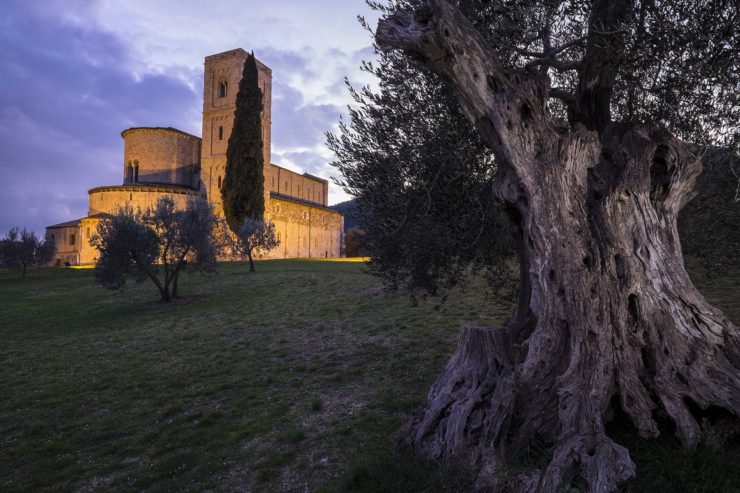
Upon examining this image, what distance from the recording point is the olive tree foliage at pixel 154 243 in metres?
23.6

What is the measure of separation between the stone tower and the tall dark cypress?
10304 millimetres

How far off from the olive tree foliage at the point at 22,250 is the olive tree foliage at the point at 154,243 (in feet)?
77.5

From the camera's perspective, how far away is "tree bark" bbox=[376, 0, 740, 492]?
494cm

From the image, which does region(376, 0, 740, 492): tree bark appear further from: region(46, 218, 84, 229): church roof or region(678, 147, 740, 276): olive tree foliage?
region(46, 218, 84, 229): church roof

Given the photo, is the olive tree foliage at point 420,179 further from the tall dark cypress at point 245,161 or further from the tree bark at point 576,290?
the tall dark cypress at point 245,161

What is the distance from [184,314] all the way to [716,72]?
22174mm

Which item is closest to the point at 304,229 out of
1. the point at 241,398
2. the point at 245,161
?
the point at 245,161

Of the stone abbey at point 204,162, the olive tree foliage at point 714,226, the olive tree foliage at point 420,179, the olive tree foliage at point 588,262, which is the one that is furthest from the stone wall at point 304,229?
the olive tree foliage at point 588,262

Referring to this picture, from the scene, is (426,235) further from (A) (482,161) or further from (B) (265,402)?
(B) (265,402)

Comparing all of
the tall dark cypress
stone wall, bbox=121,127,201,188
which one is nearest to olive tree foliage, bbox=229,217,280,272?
the tall dark cypress

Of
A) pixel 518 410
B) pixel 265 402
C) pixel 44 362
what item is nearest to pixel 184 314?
pixel 44 362

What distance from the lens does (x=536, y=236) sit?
5359mm

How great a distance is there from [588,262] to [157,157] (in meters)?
68.7

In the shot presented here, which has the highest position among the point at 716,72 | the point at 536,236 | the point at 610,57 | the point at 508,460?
the point at 610,57
